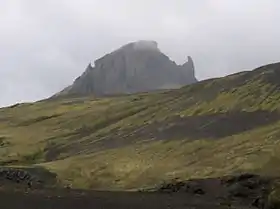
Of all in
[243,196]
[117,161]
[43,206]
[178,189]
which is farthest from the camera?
[117,161]

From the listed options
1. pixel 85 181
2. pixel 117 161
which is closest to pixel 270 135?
pixel 117 161

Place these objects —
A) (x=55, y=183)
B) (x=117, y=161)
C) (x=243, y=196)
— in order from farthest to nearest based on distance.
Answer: (x=117, y=161) → (x=55, y=183) → (x=243, y=196)

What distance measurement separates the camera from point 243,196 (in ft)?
488

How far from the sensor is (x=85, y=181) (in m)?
176

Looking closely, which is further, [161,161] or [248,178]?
[161,161]

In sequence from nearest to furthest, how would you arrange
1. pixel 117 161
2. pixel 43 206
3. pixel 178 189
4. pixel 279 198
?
pixel 43 206
pixel 279 198
pixel 178 189
pixel 117 161

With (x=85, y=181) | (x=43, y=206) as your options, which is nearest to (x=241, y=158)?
(x=85, y=181)

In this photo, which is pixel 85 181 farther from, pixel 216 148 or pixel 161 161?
pixel 216 148

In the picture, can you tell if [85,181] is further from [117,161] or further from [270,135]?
[270,135]

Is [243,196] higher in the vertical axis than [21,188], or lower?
lower

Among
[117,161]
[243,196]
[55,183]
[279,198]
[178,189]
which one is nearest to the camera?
A: [279,198]

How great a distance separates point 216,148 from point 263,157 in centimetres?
2060

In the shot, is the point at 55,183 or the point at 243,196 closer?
the point at 243,196

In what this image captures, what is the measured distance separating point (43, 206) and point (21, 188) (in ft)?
186
